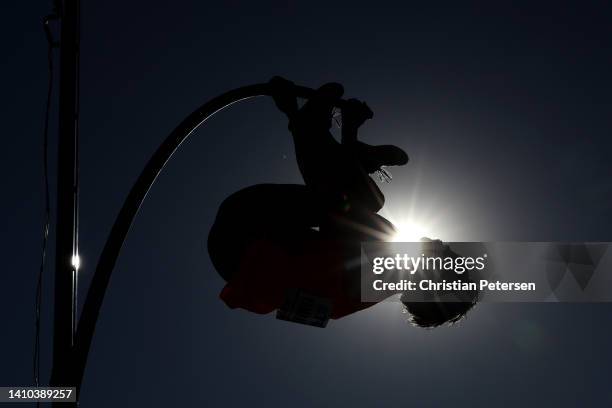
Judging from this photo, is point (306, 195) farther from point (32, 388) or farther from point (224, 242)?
point (32, 388)

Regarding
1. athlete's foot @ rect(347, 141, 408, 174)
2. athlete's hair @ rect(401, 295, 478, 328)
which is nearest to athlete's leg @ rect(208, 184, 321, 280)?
athlete's foot @ rect(347, 141, 408, 174)

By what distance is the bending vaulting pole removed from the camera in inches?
143

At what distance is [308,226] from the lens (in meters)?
4.23

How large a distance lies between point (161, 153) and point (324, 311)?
1.28 metres

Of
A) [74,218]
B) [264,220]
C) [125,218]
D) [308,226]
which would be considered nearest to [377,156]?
[308,226]

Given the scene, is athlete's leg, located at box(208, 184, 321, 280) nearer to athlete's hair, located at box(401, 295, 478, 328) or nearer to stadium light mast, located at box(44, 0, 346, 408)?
stadium light mast, located at box(44, 0, 346, 408)

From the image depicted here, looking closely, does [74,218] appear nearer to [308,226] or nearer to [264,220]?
[264,220]


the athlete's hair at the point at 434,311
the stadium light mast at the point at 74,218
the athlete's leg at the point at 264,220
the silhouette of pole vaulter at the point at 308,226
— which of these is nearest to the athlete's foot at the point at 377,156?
the silhouette of pole vaulter at the point at 308,226

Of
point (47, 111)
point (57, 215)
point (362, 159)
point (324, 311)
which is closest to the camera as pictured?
point (57, 215)

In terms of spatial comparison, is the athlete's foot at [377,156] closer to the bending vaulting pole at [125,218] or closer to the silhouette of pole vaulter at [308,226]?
the silhouette of pole vaulter at [308,226]

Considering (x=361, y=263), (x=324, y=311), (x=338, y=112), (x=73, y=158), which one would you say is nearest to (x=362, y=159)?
(x=338, y=112)

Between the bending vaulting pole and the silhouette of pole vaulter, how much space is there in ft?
0.99

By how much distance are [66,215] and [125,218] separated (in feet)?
1.00

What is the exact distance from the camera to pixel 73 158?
378 centimetres
